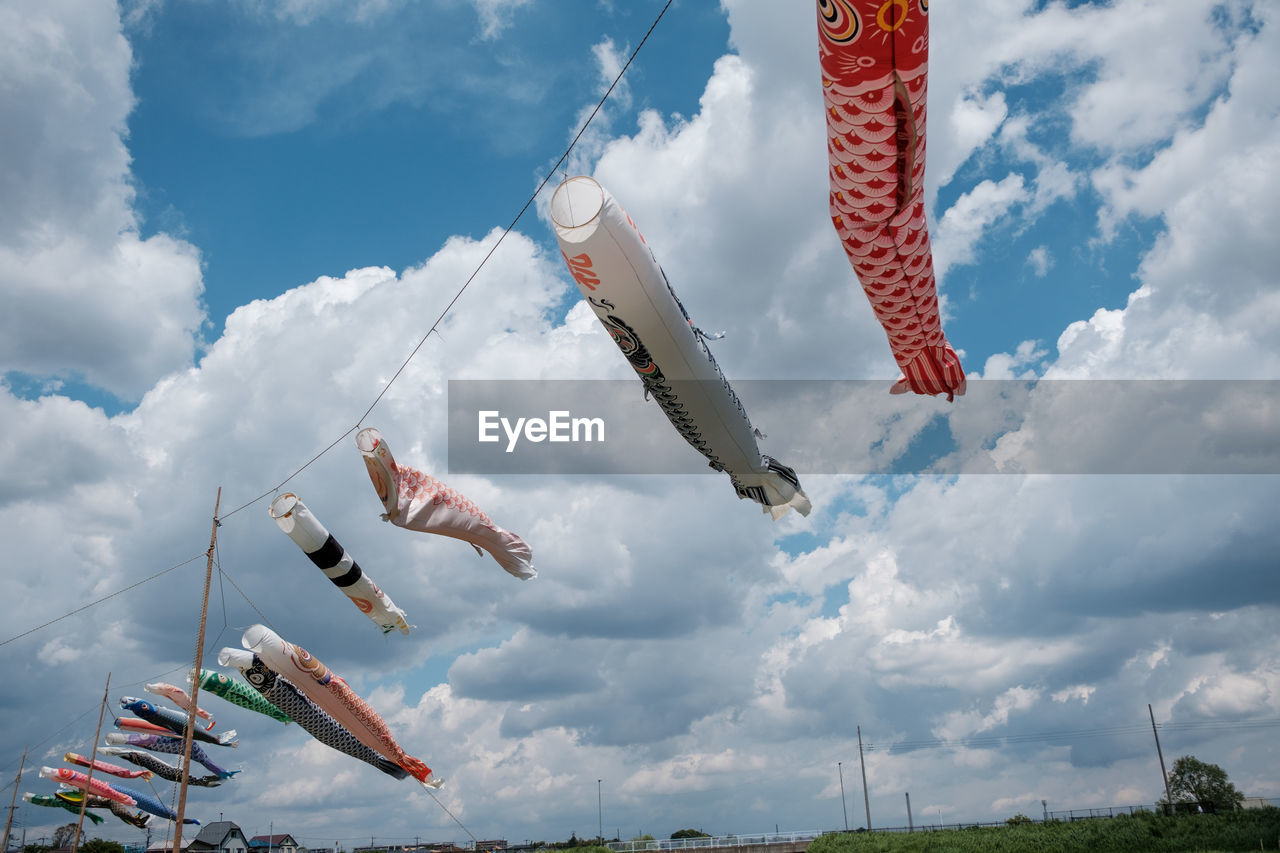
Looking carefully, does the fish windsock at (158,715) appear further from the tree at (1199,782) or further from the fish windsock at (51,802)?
the tree at (1199,782)

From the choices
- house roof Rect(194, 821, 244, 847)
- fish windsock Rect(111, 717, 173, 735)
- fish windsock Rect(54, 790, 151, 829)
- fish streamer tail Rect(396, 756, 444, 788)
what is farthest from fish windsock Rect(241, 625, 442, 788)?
house roof Rect(194, 821, 244, 847)

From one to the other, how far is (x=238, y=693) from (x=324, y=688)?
4.05 m

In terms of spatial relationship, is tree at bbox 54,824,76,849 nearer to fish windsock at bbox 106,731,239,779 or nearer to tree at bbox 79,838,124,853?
tree at bbox 79,838,124,853

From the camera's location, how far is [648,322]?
29.6ft

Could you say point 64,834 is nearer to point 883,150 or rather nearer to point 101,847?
point 101,847

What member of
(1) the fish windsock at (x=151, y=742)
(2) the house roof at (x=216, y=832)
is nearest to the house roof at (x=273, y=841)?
(2) the house roof at (x=216, y=832)

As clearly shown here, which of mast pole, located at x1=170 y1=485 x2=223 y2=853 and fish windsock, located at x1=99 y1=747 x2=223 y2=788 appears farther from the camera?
fish windsock, located at x1=99 y1=747 x2=223 y2=788

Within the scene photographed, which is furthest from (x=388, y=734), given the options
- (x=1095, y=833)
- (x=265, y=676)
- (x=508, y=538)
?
(x=1095, y=833)

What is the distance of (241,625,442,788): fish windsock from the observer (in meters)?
17.1

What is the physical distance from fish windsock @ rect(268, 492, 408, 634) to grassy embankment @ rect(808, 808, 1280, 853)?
18.5m

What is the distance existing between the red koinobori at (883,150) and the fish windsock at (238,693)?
17.7m

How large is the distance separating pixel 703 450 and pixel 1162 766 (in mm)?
38777

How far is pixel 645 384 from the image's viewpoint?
10.1 m

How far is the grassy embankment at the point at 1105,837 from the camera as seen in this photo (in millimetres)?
21156
